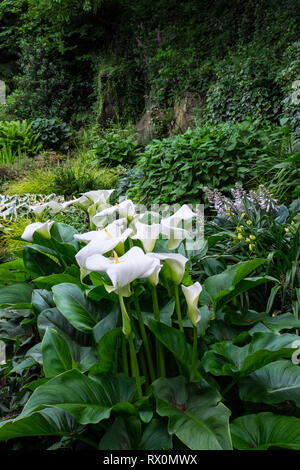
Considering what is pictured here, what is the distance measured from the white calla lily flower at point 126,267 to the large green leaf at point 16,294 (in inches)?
36.0

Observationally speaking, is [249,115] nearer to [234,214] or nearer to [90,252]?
[234,214]

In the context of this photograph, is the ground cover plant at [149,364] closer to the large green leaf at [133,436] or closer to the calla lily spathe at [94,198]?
the large green leaf at [133,436]

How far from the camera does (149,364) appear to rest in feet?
4.19

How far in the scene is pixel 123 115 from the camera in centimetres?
894

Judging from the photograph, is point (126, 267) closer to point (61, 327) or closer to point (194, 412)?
point (194, 412)

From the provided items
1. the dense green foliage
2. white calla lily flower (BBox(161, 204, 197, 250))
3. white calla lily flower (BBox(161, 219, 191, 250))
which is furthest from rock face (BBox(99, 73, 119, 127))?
white calla lily flower (BBox(161, 219, 191, 250))

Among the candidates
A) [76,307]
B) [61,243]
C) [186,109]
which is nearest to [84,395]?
[76,307]

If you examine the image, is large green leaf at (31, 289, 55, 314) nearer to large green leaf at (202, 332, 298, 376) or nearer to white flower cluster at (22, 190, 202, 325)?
white flower cluster at (22, 190, 202, 325)

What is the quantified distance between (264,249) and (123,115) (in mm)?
7645

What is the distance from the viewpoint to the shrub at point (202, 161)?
132 inches

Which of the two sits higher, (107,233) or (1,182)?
(107,233)

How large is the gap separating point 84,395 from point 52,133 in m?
8.49

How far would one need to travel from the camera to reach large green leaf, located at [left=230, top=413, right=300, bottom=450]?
1.00m
